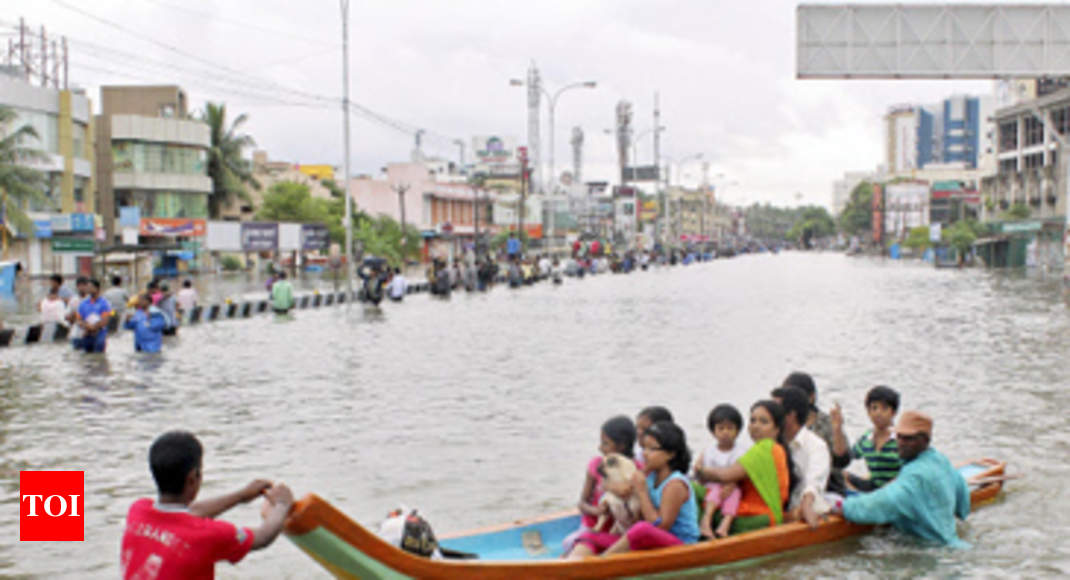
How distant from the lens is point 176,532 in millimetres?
4461

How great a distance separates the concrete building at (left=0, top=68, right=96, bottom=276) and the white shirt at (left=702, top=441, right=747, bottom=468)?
43801 mm

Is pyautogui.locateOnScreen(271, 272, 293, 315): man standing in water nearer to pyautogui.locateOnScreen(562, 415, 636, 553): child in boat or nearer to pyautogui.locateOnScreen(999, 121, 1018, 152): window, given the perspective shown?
pyautogui.locateOnScreen(562, 415, 636, 553): child in boat

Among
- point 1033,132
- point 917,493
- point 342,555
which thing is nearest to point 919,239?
point 1033,132

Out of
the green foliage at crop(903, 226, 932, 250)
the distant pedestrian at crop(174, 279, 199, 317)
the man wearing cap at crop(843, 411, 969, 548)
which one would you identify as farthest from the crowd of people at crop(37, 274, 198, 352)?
the green foliage at crop(903, 226, 932, 250)

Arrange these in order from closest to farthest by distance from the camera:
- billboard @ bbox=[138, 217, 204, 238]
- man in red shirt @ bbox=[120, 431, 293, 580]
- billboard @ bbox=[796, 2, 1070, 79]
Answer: man in red shirt @ bbox=[120, 431, 293, 580] → billboard @ bbox=[796, 2, 1070, 79] → billboard @ bbox=[138, 217, 204, 238]

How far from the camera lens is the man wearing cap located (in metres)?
7.27

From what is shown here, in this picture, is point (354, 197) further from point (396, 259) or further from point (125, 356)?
point (125, 356)

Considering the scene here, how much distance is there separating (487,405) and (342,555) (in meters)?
8.77

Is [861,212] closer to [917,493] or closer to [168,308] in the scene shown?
[168,308]

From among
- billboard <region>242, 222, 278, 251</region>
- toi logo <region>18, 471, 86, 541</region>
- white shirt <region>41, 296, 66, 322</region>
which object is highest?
billboard <region>242, 222, 278, 251</region>

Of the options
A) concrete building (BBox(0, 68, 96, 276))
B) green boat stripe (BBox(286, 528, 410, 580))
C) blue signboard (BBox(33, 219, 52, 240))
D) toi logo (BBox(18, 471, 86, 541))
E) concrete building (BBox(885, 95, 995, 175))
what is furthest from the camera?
concrete building (BBox(885, 95, 995, 175))

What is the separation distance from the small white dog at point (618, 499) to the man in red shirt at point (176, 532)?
247 centimetres

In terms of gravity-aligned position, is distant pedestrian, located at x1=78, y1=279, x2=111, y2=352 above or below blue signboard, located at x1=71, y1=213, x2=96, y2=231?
below

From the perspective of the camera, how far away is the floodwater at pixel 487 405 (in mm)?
8383
